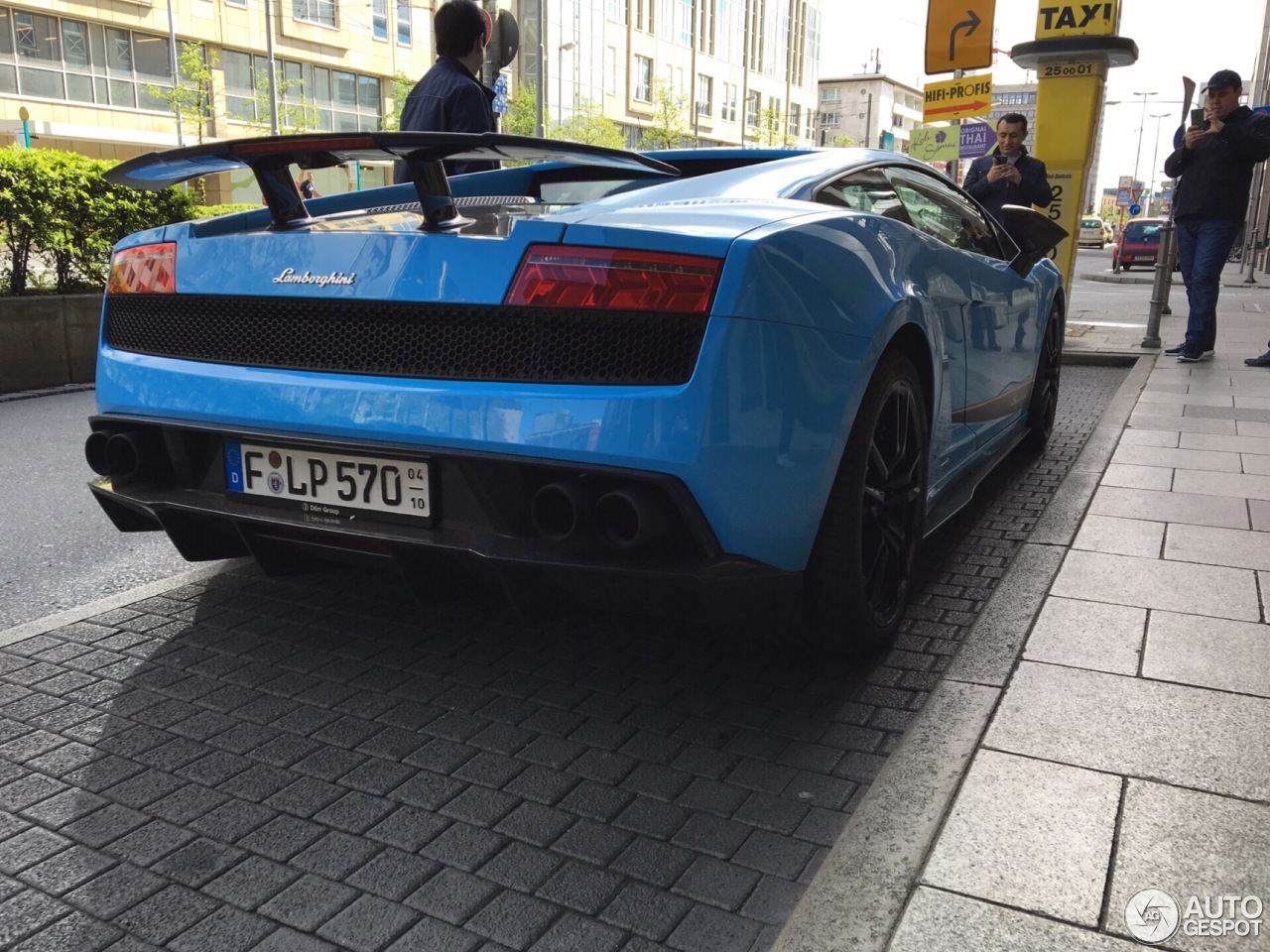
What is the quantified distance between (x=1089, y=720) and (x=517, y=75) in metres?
61.3

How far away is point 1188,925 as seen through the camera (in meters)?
1.79

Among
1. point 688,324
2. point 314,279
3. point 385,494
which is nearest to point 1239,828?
point 688,324

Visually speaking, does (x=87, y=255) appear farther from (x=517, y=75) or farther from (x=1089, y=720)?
(x=517, y=75)

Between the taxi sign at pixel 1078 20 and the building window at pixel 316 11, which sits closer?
the taxi sign at pixel 1078 20

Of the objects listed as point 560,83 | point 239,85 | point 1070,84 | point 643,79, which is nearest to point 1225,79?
point 1070,84

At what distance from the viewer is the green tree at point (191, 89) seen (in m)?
39.0

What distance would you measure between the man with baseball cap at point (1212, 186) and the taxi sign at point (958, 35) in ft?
14.1

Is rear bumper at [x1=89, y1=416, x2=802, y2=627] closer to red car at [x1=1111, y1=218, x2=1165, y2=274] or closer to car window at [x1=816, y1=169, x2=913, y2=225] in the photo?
car window at [x1=816, y1=169, x2=913, y2=225]

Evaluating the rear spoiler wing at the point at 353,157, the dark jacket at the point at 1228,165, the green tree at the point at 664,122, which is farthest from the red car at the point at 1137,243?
the green tree at the point at 664,122

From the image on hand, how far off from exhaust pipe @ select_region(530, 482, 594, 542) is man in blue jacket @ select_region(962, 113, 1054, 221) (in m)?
7.29

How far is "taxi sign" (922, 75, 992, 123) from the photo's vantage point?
46.6 feet

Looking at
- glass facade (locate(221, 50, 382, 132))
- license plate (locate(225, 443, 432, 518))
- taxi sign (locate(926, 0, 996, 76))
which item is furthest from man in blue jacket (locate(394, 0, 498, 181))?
glass facade (locate(221, 50, 382, 132))

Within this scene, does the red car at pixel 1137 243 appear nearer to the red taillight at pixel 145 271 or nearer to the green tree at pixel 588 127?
the green tree at pixel 588 127

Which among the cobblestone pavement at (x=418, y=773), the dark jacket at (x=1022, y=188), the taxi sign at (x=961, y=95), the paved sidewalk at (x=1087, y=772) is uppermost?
the taxi sign at (x=961, y=95)
